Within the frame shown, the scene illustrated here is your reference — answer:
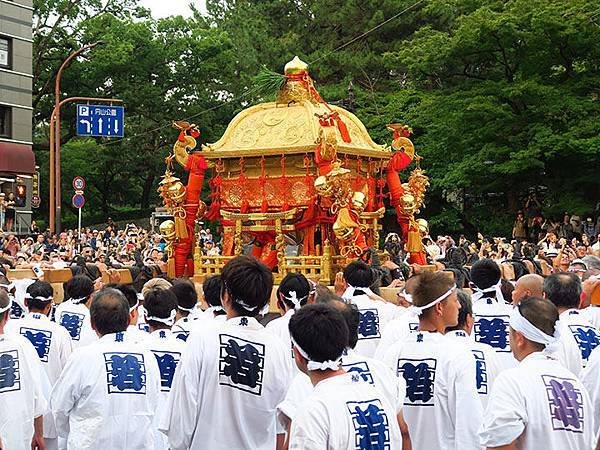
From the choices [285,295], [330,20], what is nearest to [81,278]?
[285,295]

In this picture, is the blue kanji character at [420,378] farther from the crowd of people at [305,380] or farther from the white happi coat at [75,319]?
the white happi coat at [75,319]

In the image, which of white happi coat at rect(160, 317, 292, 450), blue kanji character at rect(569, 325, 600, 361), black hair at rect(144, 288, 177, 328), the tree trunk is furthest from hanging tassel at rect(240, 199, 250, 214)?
the tree trunk

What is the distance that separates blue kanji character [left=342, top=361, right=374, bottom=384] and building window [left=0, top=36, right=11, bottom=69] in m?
31.7

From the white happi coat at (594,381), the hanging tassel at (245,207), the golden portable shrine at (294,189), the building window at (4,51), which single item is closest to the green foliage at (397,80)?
the building window at (4,51)

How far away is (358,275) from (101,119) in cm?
1887

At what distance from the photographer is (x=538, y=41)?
25000 millimetres

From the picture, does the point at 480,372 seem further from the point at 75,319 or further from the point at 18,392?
the point at 75,319

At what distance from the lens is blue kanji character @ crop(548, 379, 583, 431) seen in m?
3.73

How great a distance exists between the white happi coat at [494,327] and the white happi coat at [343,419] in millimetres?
2751

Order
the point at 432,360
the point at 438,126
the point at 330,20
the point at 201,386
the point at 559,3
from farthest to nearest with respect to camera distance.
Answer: the point at 330,20
the point at 438,126
the point at 559,3
the point at 432,360
the point at 201,386

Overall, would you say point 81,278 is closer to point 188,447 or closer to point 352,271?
point 352,271

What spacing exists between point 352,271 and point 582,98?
19.7m

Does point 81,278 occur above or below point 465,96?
below

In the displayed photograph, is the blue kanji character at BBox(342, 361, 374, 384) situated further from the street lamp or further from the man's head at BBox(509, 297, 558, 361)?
the street lamp
